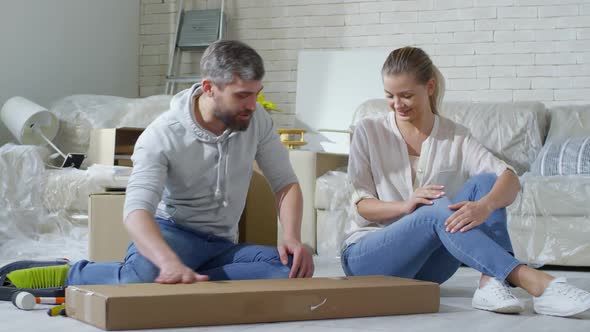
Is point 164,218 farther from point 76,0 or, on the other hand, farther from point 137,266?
point 76,0

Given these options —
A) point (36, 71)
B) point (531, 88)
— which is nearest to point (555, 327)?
point (531, 88)

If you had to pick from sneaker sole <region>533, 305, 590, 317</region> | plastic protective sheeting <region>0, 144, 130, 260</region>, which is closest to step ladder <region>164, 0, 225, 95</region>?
plastic protective sheeting <region>0, 144, 130, 260</region>

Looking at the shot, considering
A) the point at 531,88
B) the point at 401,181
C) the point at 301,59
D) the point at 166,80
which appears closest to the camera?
the point at 401,181

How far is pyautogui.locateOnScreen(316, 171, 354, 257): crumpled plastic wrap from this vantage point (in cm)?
428

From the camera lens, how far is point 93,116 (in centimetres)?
505

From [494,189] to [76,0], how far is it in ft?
13.2

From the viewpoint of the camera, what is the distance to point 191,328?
1907mm

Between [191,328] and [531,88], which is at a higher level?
[531,88]

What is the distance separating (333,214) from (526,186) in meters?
0.94

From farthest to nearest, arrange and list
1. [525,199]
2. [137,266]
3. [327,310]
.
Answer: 1. [525,199]
2. [137,266]
3. [327,310]

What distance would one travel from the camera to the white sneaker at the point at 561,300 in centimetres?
207

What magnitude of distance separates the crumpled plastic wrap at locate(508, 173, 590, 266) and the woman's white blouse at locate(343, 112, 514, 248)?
1.33 m

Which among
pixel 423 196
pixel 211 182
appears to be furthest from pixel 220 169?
pixel 423 196

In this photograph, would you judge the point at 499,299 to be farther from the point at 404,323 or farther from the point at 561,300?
the point at 404,323
